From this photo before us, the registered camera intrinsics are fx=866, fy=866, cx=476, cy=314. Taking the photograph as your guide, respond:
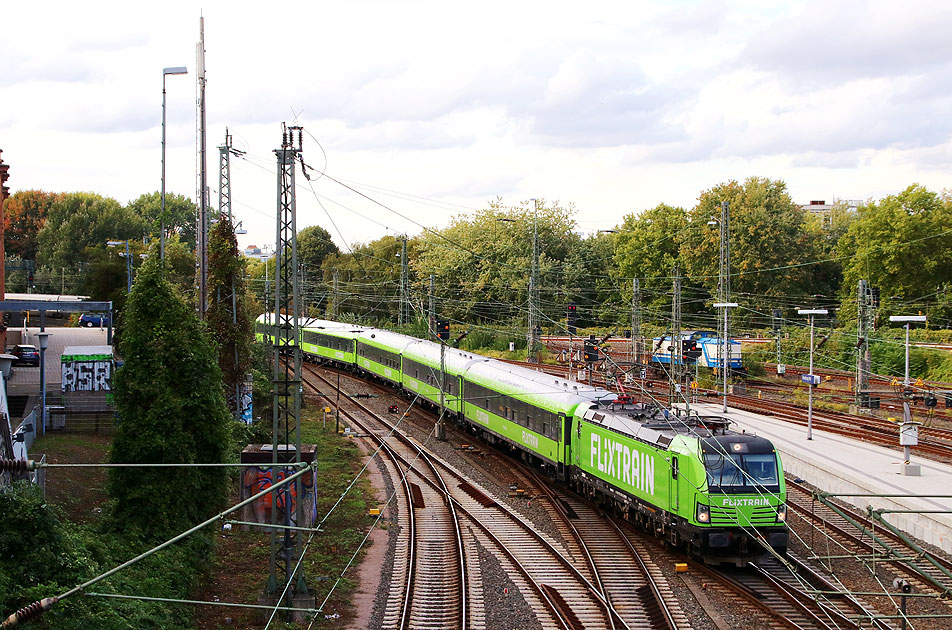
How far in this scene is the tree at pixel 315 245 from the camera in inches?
4232

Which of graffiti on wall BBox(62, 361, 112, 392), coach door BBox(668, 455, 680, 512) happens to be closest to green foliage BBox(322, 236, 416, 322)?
graffiti on wall BBox(62, 361, 112, 392)

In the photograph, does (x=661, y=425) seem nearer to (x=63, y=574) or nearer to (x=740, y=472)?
(x=740, y=472)

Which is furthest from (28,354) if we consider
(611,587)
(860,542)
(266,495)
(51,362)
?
(860,542)

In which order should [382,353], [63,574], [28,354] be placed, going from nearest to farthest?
[63,574] < [382,353] < [28,354]

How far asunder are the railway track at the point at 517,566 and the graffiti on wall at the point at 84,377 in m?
12.6

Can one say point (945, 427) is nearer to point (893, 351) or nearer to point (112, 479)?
point (893, 351)

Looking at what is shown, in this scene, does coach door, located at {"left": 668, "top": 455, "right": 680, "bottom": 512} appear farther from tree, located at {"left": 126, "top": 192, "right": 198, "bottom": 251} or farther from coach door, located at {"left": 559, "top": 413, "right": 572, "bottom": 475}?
tree, located at {"left": 126, "top": 192, "right": 198, "bottom": 251}

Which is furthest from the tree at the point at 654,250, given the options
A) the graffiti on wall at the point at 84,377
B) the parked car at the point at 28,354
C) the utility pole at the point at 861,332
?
the graffiti on wall at the point at 84,377

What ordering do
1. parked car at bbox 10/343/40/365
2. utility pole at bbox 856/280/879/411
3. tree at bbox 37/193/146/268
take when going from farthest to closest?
tree at bbox 37/193/146/268, parked car at bbox 10/343/40/365, utility pole at bbox 856/280/879/411

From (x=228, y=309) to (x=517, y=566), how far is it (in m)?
16.9

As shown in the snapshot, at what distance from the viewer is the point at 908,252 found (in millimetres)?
62094

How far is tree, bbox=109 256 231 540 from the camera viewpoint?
54.3ft

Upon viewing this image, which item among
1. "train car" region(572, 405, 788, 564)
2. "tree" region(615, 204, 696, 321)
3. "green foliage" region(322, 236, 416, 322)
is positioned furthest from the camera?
"green foliage" region(322, 236, 416, 322)

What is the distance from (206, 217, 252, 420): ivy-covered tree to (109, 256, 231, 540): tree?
1162cm
